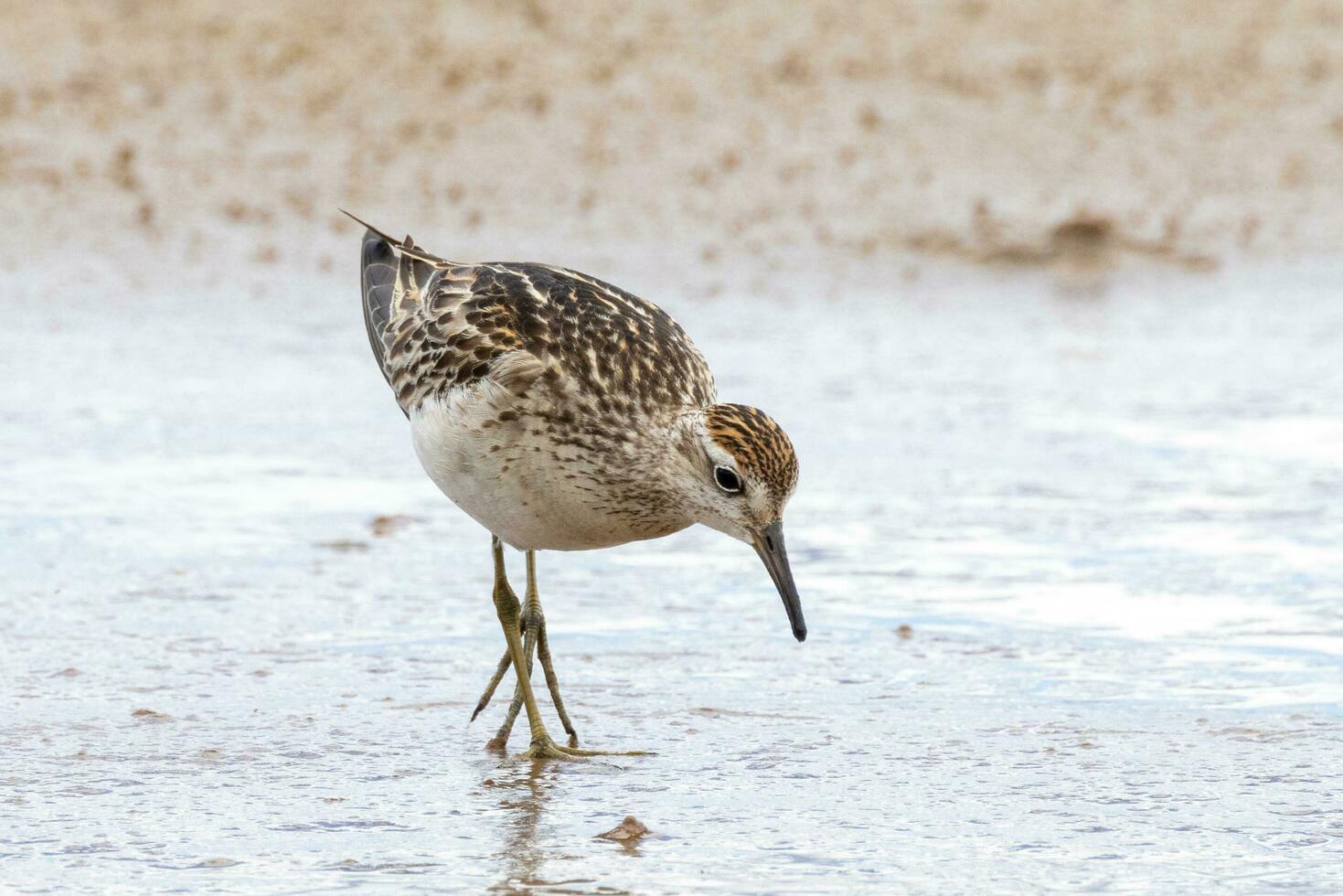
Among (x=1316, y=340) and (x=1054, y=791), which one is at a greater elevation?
(x=1316, y=340)

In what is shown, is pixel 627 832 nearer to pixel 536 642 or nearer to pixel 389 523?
pixel 536 642

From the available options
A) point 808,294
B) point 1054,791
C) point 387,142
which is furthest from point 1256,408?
point 387,142

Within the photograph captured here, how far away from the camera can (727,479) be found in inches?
234

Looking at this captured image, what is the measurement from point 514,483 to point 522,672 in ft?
2.24

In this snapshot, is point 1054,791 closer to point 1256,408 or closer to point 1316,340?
point 1256,408

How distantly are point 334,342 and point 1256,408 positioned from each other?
5488 millimetres

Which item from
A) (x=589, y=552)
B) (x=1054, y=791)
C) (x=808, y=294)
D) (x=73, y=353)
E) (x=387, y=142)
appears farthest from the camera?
(x=387, y=142)

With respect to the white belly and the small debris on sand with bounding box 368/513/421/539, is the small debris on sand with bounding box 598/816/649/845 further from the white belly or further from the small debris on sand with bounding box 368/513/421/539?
the small debris on sand with bounding box 368/513/421/539

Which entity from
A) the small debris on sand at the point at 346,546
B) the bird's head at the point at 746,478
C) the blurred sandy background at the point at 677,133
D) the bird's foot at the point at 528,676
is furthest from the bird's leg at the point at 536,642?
the blurred sandy background at the point at 677,133

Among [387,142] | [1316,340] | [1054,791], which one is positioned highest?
[387,142]

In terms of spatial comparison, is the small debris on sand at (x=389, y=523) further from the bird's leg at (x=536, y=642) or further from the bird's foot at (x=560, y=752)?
the bird's foot at (x=560, y=752)

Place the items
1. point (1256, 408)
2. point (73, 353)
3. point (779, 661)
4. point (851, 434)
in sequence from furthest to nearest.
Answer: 1. point (73, 353)
2. point (1256, 408)
3. point (851, 434)
4. point (779, 661)

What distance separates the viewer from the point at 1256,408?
11.8 meters

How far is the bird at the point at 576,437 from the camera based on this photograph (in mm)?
6012
